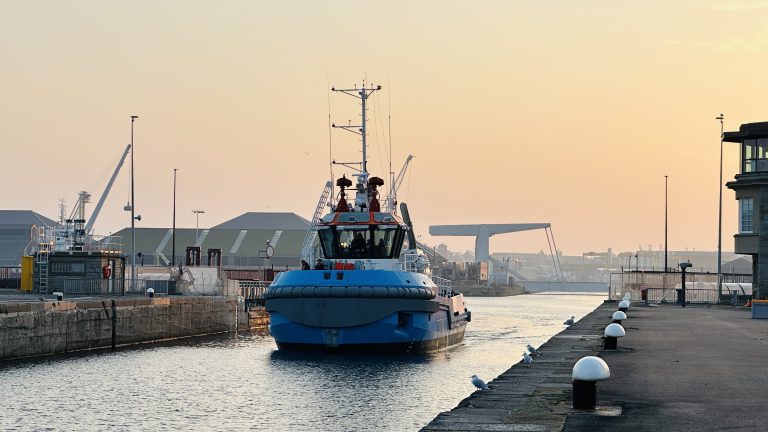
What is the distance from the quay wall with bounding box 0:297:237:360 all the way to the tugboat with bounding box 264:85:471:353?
360 inches

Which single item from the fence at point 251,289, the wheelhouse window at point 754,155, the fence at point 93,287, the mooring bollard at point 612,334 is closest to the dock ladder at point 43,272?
the fence at point 93,287

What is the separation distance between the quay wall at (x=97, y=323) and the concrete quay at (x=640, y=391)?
2172 centimetres

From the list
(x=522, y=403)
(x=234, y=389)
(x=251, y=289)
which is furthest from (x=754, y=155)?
(x=522, y=403)

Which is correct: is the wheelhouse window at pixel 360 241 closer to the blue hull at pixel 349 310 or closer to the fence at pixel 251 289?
the blue hull at pixel 349 310

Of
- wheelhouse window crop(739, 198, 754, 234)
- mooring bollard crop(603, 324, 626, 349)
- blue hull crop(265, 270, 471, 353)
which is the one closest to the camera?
mooring bollard crop(603, 324, 626, 349)

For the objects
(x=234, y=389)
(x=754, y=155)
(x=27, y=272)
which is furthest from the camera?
(x=27, y=272)

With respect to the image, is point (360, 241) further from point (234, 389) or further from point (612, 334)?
point (612, 334)

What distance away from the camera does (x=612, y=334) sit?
3375cm

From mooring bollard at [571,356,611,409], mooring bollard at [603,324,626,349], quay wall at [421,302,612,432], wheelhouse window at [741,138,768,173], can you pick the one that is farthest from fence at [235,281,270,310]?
mooring bollard at [571,356,611,409]

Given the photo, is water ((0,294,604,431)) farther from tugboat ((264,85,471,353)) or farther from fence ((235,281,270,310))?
fence ((235,281,270,310))

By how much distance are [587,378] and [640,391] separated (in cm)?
423

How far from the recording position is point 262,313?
3236 inches

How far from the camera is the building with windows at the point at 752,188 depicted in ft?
244

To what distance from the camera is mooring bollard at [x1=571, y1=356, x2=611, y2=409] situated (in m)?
20.0
